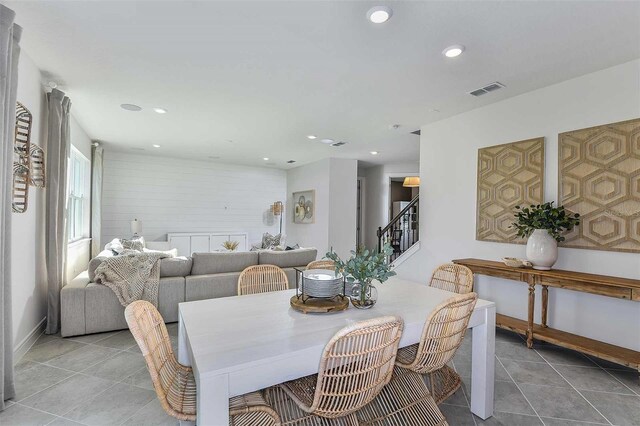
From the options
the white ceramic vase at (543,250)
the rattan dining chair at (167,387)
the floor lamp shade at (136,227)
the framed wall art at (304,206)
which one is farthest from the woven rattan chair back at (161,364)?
the framed wall art at (304,206)

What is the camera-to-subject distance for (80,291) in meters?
3.32

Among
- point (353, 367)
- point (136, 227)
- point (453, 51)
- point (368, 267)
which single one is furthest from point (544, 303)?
point (136, 227)

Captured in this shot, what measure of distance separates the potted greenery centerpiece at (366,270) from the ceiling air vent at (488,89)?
2.42 meters

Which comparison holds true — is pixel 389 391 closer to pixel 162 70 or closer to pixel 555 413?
pixel 555 413

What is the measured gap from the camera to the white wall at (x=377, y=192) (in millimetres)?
7977

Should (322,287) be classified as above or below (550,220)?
below

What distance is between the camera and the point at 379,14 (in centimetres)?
212

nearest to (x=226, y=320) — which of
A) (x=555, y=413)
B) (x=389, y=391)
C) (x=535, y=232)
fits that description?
(x=389, y=391)

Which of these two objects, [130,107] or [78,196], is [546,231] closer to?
[130,107]

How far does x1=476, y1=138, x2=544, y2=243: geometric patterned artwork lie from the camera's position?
3424 mm

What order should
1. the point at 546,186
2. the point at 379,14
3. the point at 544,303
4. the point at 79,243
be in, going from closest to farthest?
the point at 379,14, the point at 544,303, the point at 546,186, the point at 79,243

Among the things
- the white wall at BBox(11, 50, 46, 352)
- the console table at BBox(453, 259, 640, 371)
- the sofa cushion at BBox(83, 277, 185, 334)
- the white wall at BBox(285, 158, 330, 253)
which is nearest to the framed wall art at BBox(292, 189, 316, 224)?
the white wall at BBox(285, 158, 330, 253)

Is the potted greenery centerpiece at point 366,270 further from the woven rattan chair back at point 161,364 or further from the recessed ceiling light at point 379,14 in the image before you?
the recessed ceiling light at point 379,14

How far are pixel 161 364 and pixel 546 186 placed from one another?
3.77 metres
